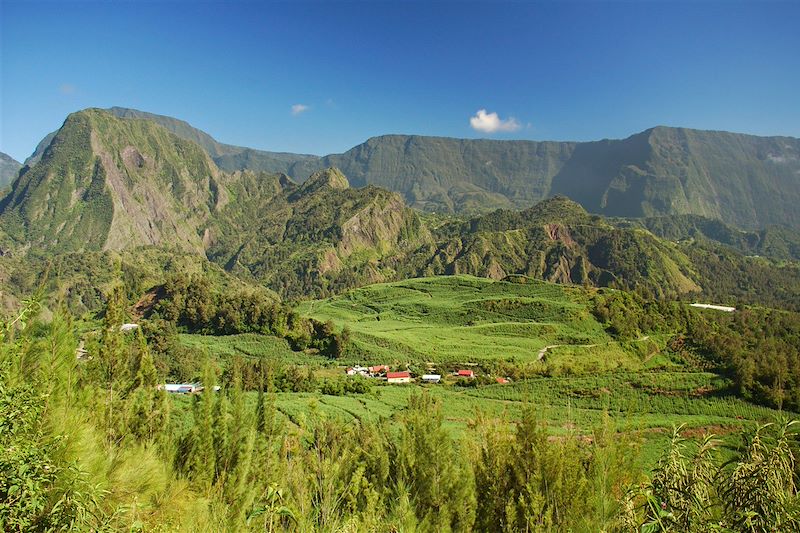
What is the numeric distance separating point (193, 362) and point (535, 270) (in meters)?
141

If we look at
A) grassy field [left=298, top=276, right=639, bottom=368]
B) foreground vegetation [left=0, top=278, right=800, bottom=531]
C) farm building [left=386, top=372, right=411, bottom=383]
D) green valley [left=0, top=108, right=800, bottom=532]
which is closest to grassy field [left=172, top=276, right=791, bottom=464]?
grassy field [left=298, top=276, right=639, bottom=368]

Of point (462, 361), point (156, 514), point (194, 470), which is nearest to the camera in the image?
point (156, 514)

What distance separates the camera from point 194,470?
15.5 metres

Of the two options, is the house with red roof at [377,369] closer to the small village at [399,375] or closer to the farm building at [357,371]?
the small village at [399,375]

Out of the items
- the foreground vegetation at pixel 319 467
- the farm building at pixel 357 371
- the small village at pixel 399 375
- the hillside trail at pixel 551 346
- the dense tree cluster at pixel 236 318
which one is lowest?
the farm building at pixel 357 371

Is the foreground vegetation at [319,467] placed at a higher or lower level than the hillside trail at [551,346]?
higher

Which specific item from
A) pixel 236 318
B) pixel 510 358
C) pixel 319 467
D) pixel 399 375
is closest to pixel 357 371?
pixel 399 375

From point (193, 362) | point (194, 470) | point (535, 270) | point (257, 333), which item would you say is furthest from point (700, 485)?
point (535, 270)

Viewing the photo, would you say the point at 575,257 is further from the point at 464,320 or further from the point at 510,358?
the point at 510,358

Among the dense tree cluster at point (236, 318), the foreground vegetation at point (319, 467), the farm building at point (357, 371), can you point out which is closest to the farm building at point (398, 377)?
the farm building at point (357, 371)

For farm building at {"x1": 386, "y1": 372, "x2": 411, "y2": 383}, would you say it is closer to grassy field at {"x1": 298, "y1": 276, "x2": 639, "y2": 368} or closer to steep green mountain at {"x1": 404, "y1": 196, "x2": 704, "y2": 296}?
grassy field at {"x1": 298, "y1": 276, "x2": 639, "y2": 368}

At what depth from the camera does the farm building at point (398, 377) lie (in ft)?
187

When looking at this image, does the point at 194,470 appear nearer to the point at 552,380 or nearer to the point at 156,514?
the point at 156,514

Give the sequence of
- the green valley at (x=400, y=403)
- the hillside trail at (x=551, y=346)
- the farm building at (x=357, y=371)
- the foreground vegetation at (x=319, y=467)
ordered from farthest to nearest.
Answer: the hillside trail at (x=551, y=346) < the farm building at (x=357, y=371) < the green valley at (x=400, y=403) < the foreground vegetation at (x=319, y=467)
